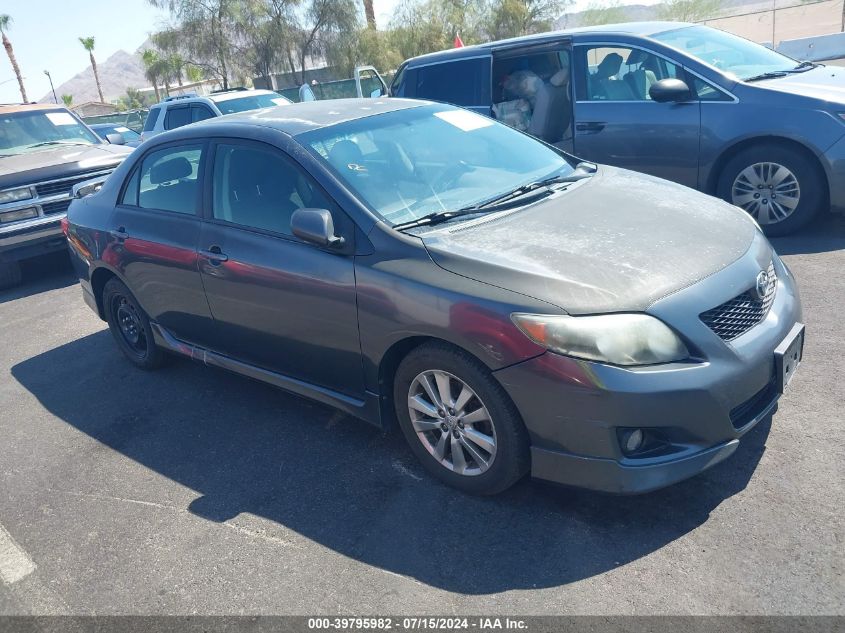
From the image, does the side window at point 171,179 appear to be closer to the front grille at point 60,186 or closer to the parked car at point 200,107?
the front grille at point 60,186

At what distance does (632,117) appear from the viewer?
668 centimetres

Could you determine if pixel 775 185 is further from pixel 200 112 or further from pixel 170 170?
pixel 200 112

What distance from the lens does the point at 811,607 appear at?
2.47 m

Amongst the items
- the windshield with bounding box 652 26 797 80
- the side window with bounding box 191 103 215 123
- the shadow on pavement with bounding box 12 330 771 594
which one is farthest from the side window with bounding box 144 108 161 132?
the windshield with bounding box 652 26 797 80

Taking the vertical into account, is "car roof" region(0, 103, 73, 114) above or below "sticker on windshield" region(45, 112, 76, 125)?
above

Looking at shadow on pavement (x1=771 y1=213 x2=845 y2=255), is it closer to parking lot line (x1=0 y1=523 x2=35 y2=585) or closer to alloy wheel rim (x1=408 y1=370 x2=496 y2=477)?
alloy wheel rim (x1=408 y1=370 x2=496 y2=477)

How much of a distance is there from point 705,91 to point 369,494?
15.6ft

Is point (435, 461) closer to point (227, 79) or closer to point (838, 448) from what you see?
point (838, 448)

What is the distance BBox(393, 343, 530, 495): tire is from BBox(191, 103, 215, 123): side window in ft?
32.3

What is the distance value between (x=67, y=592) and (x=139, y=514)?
21.4 inches

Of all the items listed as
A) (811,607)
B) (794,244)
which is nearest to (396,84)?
(794,244)

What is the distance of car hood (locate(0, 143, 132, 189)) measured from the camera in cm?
826

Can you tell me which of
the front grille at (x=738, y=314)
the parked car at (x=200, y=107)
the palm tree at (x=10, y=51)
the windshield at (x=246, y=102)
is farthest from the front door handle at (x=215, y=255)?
the palm tree at (x=10, y=51)

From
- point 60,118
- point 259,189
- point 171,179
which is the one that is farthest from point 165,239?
point 60,118
